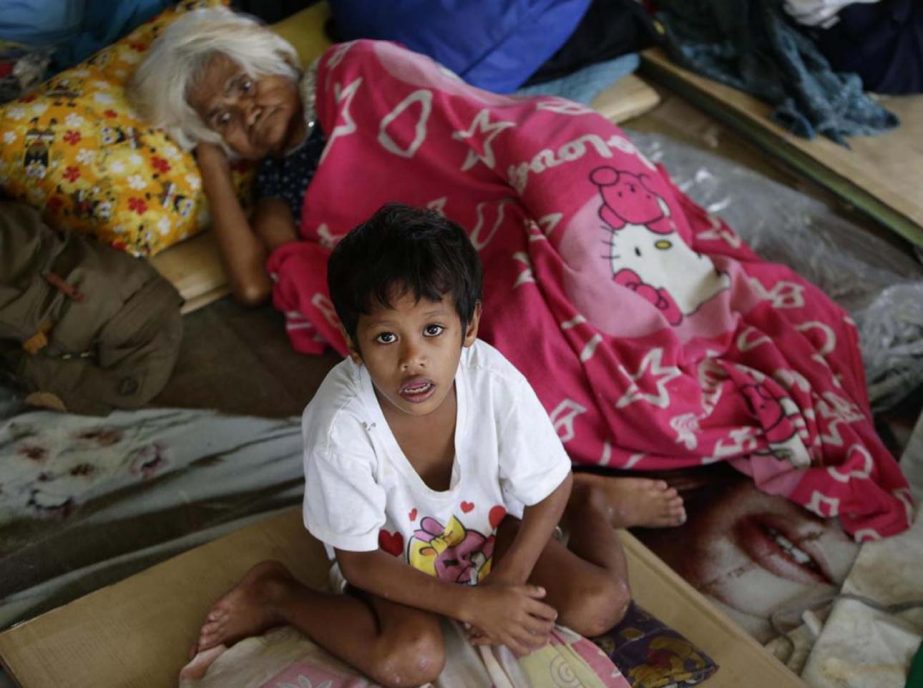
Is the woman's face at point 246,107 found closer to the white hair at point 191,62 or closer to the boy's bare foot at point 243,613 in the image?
the white hair at point 191,62

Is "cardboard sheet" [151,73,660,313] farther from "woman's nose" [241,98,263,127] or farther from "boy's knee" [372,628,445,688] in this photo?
"boy's knee" [372,628,445,688]

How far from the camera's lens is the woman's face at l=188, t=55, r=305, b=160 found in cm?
183

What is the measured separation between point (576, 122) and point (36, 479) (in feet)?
3.55

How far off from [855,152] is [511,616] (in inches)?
57.1

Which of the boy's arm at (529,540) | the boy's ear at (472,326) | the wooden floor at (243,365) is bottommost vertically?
the wooden floor at (243,365)

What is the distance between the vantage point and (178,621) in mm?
1357

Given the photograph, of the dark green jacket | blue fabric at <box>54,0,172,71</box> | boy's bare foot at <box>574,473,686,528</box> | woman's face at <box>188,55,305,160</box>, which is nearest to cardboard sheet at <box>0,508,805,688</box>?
boy's bare foot at <box>574,473,686,528</box>

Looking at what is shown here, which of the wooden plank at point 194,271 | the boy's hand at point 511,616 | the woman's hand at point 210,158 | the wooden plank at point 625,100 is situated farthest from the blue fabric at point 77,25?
the boy's hand at point 511,616

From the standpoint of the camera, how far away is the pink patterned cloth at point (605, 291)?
154cm

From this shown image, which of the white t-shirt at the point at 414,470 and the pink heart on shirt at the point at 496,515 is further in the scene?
the pink heart on shirt at the point at 496,515

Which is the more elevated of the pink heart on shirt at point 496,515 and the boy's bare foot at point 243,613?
the pink heart on shirt at point 496,515

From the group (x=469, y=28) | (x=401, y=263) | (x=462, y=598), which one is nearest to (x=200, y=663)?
(x=462, y=598)

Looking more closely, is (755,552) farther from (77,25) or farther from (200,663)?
(77,25)

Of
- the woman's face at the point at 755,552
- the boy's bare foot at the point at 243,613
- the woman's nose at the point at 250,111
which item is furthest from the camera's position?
the woman's nose at the point at 250,111
